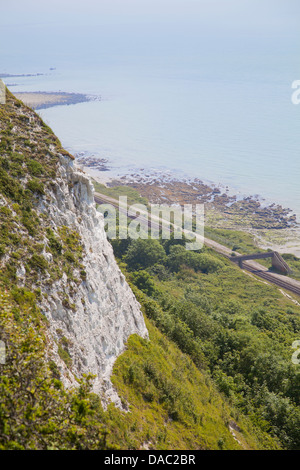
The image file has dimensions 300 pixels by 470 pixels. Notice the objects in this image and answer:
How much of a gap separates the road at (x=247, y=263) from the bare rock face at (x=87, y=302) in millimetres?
59058

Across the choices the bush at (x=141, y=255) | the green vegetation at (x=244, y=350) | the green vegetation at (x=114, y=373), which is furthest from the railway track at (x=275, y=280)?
the green vegetation at (x=114, y=373)

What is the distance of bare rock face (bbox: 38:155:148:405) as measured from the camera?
52.0 ft

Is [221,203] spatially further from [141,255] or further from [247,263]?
[141,255]

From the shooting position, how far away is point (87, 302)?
18.5 m

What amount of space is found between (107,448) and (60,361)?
3548 millimetres

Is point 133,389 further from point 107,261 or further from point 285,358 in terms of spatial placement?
point 285,358

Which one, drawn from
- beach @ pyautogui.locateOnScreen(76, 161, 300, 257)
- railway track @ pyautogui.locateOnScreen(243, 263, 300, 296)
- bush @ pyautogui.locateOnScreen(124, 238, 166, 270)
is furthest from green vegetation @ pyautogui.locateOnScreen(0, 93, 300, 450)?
beach @ pyautogui.locateOnScreen(76, 161, 300, 257)

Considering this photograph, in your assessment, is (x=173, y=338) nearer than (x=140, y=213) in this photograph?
Yes

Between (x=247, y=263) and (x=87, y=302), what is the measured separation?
7051 cm

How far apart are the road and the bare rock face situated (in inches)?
2325

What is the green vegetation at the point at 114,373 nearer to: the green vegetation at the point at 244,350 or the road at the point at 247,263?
the green vegetation at the point at 244,350

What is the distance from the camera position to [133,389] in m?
17.5

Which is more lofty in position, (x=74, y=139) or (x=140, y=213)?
(x=74, y=139)

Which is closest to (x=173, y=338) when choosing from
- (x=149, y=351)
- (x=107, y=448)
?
(x=149, y=351)
